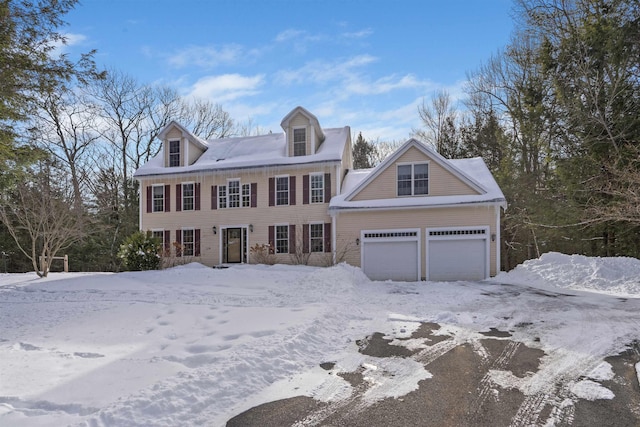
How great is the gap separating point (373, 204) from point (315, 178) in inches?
128

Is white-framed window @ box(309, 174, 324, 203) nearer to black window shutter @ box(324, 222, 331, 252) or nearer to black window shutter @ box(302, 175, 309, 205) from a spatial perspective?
black window shutter @ box(302, 175, 309, 205)

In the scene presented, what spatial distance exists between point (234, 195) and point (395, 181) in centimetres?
730

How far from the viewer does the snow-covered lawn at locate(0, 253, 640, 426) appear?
381 cm

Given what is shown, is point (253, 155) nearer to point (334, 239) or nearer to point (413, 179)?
point (334, 239)

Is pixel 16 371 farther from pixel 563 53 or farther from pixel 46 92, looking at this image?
pixel 563 53

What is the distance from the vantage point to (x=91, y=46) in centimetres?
936

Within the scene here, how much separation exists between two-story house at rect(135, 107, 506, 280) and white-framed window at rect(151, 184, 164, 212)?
0.16ft

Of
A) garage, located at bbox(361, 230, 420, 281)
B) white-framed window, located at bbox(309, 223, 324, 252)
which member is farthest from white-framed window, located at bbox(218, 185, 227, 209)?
garage, located at bbox(361, 230, 420, 281)

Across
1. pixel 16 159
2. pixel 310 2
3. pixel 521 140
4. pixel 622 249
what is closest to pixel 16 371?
pixel 16 159

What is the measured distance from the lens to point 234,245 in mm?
18484

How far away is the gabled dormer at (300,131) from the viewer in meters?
18.5

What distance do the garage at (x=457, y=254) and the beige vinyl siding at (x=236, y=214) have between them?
4.49 metres

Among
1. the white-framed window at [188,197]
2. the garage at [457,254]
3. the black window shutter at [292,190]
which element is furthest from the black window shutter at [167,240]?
the garage at [457,254]

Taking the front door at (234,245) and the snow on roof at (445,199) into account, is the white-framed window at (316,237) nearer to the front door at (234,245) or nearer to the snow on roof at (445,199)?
the snow on roof at (445,199)
